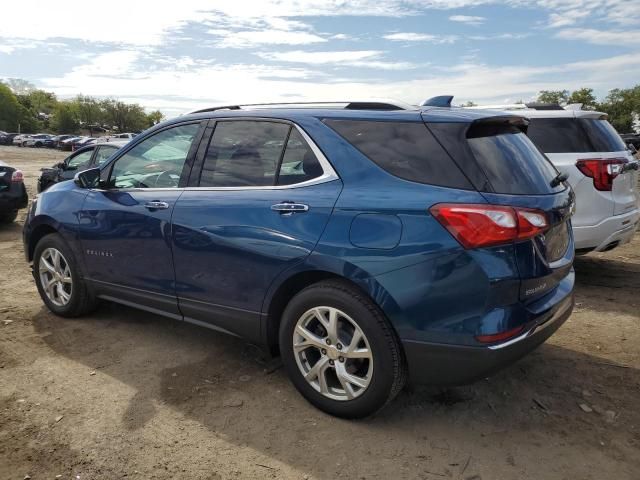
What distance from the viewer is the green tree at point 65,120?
4045 inches

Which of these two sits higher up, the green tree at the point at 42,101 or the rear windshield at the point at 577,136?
the green tree at the point at 42,101

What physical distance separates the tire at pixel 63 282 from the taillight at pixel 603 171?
A: 4794 mm

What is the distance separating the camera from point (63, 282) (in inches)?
183

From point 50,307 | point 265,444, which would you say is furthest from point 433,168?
point 50,307

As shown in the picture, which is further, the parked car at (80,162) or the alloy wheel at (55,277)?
the parked car at (80,162)

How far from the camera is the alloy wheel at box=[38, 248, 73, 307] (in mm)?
4629

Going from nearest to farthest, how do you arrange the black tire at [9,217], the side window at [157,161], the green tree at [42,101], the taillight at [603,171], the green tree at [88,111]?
the side window at [157,161] → the taillight at [603,171] → the black tire at [9,217] → the green tree at [88,111] → the green tree at [42,101]

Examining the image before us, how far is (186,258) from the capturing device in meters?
3.64

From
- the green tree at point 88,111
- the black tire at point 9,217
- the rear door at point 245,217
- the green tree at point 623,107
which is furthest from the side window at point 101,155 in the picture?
the green tree at point 88,111

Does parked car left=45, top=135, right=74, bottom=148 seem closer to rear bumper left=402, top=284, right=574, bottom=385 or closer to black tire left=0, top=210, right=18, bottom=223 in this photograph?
black tire left=0, top=210, right=18, bottom=223

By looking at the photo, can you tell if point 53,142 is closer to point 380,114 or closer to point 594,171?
point 594,171

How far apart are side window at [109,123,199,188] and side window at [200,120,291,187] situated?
27 centimetres

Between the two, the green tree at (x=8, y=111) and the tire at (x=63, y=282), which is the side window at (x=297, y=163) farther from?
→ the green tree at (x=8, y=111)

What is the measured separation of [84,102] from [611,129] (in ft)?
389
